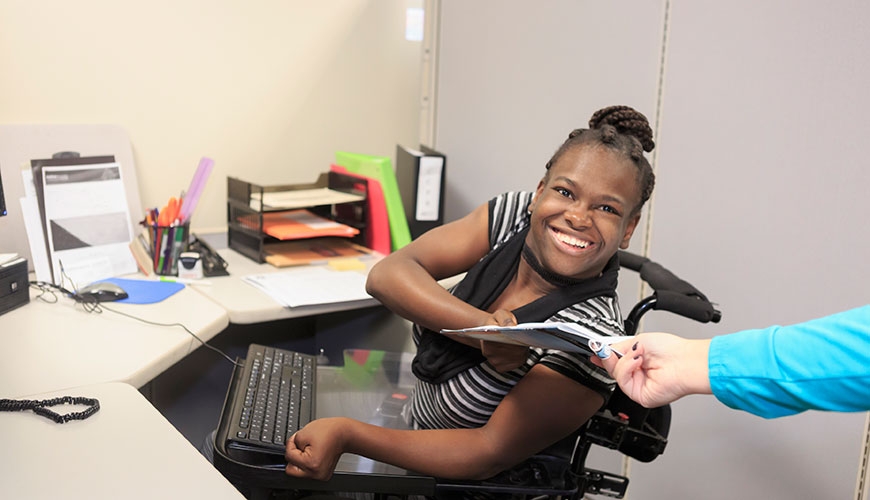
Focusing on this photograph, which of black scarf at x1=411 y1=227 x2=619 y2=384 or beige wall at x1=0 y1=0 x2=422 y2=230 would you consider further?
beige wall at x1=0 y1=0 x2=422 y2=230

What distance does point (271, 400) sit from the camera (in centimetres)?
130

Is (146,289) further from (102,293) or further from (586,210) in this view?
(586,210)

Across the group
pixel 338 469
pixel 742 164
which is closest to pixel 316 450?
pixel 338 469

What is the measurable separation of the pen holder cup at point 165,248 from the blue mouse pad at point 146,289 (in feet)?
0.29

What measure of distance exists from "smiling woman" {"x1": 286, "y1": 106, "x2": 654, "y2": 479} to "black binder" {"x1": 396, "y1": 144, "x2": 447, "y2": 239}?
873 mm

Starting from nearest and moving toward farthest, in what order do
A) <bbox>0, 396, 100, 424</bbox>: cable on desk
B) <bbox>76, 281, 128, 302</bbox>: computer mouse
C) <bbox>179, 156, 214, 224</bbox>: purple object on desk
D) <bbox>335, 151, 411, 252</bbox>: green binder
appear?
<bbox>0, 396, 100, 424</bbox>: cable on desk < <bbox>76, 281, 128, 302</bbox>: computer mouse < <bbox>179, 156, 214, 224</bbox>: purple object on desk < <bbox>335, 151, 411, 252</bbox>: green binder

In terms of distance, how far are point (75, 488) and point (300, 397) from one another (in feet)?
1.67

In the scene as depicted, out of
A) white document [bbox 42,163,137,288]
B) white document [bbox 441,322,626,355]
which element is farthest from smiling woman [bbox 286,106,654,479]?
white document [bbox 42,163,137,288]

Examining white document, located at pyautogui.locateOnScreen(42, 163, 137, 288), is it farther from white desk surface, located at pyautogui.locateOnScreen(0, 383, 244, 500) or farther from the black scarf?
the black scarf

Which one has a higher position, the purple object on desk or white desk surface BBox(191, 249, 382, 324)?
the purple object on desk

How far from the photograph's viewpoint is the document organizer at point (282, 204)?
205cm

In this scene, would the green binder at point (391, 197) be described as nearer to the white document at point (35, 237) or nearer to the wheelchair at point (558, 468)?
the white document at point (35, 237)

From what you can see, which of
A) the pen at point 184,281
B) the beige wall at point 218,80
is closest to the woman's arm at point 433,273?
the pen at point 184,281

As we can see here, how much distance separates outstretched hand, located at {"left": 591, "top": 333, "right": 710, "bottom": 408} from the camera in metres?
0.79
